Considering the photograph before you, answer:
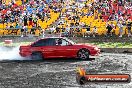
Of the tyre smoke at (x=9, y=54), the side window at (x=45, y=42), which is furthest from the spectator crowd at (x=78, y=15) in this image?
the side window at (x=45, y=42)

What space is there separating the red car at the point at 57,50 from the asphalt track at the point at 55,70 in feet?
1.45

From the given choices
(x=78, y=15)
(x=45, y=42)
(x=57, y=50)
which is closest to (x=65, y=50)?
(x=57, y=50)

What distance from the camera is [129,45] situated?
1217 inches

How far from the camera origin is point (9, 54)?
27500mm

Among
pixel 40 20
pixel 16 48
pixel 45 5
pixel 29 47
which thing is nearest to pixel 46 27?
pixel 40 20

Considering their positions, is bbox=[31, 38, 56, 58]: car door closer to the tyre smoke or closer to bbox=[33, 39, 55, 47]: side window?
bbox=[33, 39, 55, 47]: side window

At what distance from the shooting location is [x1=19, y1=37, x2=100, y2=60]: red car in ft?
82.5

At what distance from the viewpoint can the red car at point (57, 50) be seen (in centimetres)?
2514

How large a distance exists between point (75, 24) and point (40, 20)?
363cm

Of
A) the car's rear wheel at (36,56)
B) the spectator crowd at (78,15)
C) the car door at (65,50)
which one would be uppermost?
the spectator crowd at (78,15)

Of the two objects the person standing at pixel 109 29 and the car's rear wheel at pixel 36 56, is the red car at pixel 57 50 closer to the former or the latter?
the car's rear wheel at pixel 36 56

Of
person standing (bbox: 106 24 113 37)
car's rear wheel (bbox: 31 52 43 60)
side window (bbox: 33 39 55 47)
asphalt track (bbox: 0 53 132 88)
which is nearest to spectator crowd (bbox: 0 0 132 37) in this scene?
person standing (bbox: 106 24 113 37)

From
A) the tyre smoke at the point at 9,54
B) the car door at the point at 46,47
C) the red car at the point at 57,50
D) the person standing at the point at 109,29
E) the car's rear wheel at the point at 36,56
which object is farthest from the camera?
the person standing at the point at 109,29

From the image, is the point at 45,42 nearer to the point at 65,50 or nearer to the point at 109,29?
the point at 65,50
